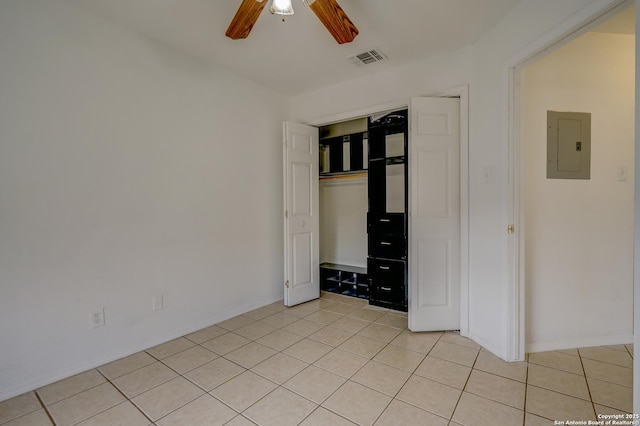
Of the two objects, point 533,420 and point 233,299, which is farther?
point 233,299

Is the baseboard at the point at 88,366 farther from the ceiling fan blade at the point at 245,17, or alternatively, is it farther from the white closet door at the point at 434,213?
the ceiling fan blade at the point at 245,17

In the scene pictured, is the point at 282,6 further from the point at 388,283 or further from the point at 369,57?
the point at 388,283

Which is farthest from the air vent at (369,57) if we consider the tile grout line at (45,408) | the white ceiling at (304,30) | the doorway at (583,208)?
the tile grout line at (45,408)

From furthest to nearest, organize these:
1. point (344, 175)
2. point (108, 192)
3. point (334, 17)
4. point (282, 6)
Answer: point (344, 175) < point (108, 192) < point (334, 17) < point (282, 6)

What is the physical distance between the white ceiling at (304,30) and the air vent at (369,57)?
57 mm

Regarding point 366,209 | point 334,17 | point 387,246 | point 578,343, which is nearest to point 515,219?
point 578,343

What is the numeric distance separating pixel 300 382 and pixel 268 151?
7.96 ft

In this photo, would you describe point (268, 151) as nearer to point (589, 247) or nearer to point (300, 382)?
point (300, 382)

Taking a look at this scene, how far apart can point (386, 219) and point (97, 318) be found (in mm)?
2632

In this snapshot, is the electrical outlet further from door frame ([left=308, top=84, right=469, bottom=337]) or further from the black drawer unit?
door frame ([left=308, top=84, right=469, bottom=337])

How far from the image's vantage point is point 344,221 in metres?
4.21

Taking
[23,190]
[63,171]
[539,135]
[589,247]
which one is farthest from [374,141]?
[23,190]

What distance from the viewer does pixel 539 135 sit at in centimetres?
230

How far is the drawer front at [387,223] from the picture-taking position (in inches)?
122
